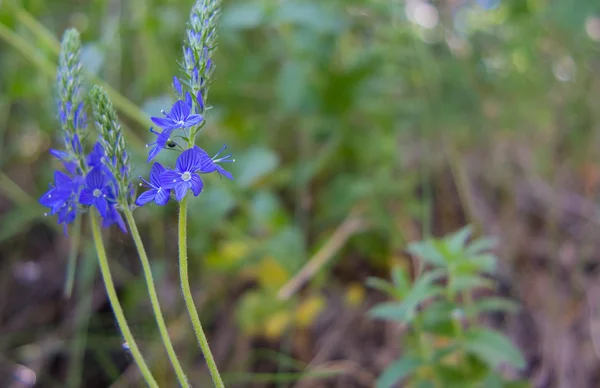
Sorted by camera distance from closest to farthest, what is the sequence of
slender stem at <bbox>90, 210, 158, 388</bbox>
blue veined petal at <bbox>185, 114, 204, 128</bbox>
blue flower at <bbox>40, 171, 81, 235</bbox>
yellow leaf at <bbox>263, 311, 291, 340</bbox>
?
1. blue veined petal at <bbox>185, 114, 204, 128</bbox>
2. slender stem at <bbox>90, 210, 158, 388</bbox>
3. blue flower at <bbox>40, 171, 81, 235</bbox>
4. yellow leaf at <bbox>263, 311, 291, 340</bbox>

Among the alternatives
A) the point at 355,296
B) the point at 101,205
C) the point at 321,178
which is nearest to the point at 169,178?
the point at 101,205

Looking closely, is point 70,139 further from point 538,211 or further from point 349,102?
point 538,211

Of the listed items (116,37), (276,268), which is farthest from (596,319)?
(116,37)

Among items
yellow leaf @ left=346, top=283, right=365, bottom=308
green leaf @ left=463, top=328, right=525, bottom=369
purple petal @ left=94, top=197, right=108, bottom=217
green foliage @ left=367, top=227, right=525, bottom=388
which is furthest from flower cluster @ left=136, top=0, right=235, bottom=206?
yellow leaf @ left=346, top=283, right=365, bottom=308

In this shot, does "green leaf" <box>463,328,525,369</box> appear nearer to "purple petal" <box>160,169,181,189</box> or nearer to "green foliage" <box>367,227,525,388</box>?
"green foliage" <box>367,227,525,388</box>

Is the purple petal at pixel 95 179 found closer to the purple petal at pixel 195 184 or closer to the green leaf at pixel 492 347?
the purple petal at pixel 195 184

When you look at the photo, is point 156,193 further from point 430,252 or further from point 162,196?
point 430,252
